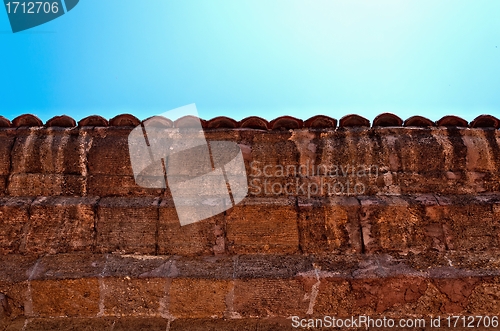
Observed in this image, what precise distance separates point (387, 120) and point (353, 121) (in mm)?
311

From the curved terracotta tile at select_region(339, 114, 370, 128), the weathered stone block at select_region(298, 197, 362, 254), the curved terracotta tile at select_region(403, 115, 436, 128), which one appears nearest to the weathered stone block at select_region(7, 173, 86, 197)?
the weathered stone block at select_region(298, 197, 362, 254)

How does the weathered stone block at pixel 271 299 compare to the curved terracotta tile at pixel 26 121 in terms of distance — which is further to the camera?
the curved terracotta tile at pixel 26 121

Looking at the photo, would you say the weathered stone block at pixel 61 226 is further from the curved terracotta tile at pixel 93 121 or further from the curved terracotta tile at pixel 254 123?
the curved terracotta tile at pixel 254 123

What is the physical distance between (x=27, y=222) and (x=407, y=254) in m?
3.02

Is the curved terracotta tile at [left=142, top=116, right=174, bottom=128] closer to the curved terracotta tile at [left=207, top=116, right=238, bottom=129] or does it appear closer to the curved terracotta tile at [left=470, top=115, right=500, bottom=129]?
the curved terracotta tile at [left=207, top=116, right=238, bottom=129]

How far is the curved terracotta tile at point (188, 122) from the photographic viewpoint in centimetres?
358

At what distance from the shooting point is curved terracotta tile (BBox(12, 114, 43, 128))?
3631mm

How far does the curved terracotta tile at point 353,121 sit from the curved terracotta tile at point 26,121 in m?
2.80

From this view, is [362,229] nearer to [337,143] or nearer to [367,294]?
[367,294]

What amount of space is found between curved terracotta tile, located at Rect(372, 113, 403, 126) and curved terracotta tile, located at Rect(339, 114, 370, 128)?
9 centimetres

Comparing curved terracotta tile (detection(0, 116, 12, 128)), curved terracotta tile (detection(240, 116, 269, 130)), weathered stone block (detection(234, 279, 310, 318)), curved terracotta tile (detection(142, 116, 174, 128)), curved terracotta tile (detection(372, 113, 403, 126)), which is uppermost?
curved terracotta tile (detection(0, 116, 12, 128))

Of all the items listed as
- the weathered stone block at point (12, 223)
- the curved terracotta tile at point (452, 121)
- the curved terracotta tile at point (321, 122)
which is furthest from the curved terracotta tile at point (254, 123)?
the weathered stone block at point (12, 223)

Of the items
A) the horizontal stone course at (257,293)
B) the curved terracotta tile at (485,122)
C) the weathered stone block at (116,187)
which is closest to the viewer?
the horizontal stone course at (257,293)

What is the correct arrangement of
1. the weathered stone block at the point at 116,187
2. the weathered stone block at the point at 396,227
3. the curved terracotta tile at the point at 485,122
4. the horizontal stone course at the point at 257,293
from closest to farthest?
the horizontal stone course at the point at 257,293 → the weathered stone block at the point at 396,227 → the weathered stone block at the point at 116,187 → the curved terracotta tile at the point at 485,122
